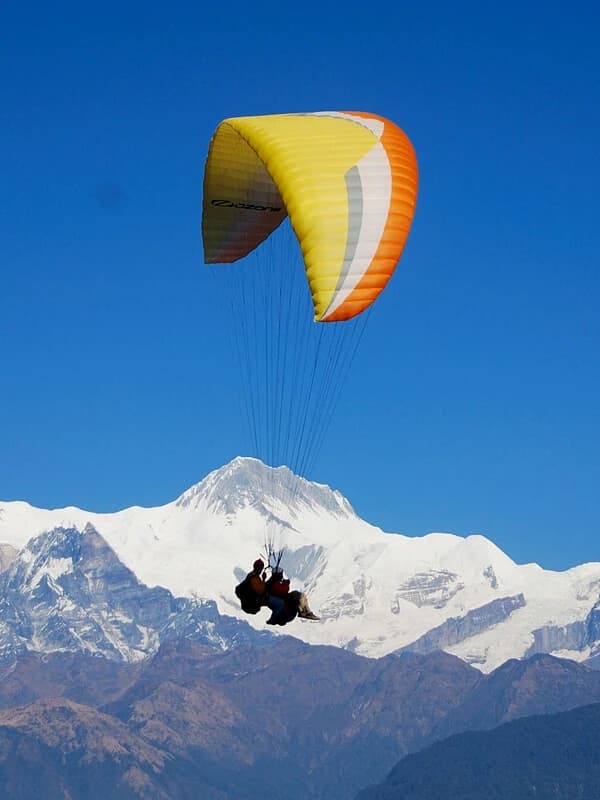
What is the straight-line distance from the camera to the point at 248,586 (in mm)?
51594

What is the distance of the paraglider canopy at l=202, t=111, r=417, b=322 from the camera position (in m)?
50.7

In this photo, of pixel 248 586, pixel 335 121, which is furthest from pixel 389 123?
pixel 248 586

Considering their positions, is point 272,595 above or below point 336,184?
below

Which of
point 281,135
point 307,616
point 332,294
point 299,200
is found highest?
point 281,135

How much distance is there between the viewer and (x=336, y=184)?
171ft

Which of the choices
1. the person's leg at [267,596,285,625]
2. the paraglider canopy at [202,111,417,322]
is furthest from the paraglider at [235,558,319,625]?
the paraglider canopy at [202,111,417,322]

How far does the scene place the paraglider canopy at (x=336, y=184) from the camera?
166ft

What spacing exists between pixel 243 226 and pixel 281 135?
9455 mm

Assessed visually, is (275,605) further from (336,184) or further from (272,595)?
(336,184)

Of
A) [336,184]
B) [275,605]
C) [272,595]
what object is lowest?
[275,605]

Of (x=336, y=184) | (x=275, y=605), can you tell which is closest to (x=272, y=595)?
(x=275, y=605)

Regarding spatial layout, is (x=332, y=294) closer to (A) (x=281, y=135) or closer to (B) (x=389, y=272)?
(B) (x=389, y=272)

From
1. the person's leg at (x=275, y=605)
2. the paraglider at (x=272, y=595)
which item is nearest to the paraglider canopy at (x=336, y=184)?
the paraglider at (x=272, y=595)

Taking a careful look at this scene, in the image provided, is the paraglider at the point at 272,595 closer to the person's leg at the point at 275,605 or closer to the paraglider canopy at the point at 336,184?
the person's leg at the point at 275,605
